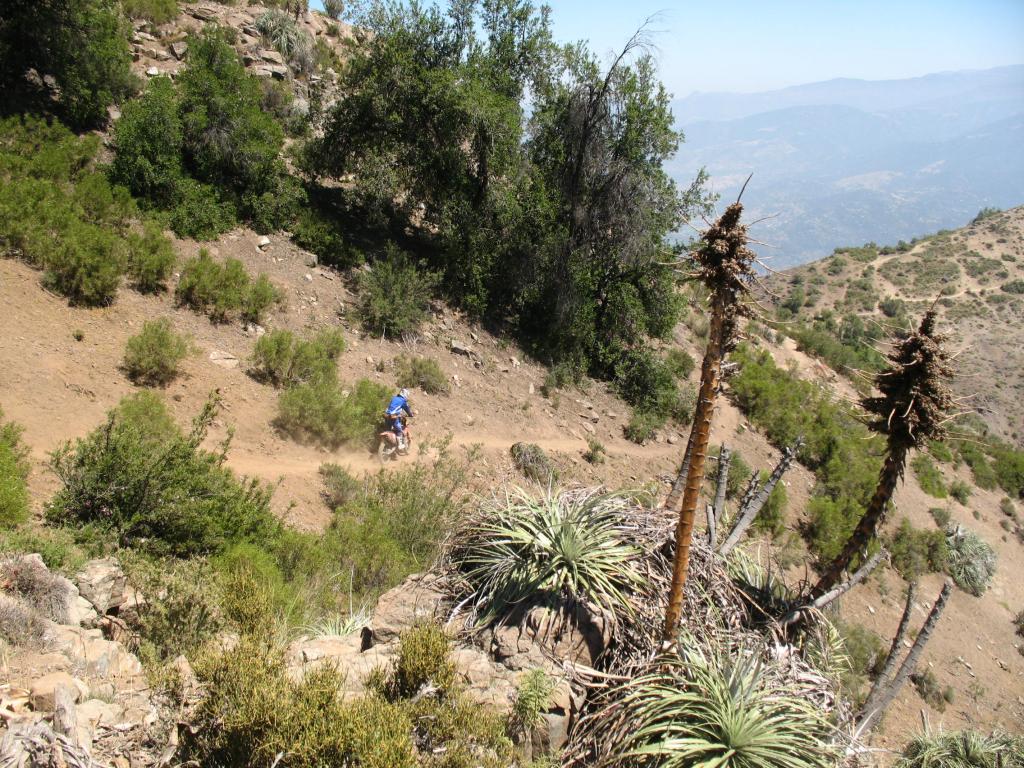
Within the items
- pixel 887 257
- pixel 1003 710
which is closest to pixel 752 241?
pixel 1003 710

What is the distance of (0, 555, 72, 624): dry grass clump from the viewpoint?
4242 millimetres

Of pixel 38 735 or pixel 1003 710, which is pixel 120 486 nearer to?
pixel 38 735

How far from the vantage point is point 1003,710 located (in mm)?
13023

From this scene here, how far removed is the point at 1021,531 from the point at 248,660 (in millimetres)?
28895

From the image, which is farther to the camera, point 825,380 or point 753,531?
point 825,380

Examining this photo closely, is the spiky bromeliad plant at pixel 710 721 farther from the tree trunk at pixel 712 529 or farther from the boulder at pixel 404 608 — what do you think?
the boulder at pixel 404 608

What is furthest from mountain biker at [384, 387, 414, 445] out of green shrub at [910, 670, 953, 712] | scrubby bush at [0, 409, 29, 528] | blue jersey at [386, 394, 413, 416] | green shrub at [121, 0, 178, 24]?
green shrub at [121, 0, 178, 24]

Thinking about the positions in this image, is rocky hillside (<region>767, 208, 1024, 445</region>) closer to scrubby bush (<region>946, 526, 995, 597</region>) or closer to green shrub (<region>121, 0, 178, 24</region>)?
scrubby bush (<region>946, 526, 995, 597</region>)

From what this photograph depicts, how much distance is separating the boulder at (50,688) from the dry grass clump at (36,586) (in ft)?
3.11

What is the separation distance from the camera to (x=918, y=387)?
450cm

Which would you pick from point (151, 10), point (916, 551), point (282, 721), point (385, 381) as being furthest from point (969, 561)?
point (151, 10)

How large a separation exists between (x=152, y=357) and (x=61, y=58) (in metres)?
8.74

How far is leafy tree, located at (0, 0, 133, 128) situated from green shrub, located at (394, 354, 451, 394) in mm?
9263

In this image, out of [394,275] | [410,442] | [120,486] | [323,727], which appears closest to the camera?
[323,727]
